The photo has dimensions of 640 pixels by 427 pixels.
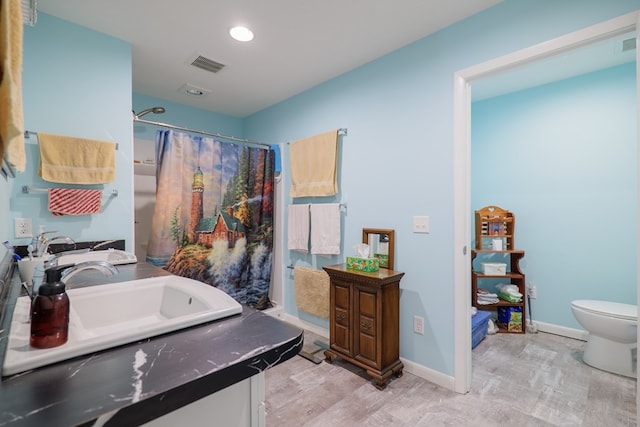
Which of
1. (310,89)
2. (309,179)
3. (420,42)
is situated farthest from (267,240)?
(420,42)

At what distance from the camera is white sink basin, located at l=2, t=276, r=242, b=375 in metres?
0.61

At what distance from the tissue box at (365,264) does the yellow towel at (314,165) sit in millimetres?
684

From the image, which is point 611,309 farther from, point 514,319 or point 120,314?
point 120,314

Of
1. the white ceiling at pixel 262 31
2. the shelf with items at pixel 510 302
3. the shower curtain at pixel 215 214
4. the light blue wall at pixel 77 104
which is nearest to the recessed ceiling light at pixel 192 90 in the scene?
the white ceiling at pixel 262 31

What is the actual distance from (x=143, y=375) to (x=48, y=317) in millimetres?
268

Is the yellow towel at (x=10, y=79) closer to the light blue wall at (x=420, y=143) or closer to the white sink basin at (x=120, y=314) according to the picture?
the white sink basin at (x=120, y=314)

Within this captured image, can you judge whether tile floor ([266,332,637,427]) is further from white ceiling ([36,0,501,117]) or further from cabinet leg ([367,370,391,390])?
white ceiling ([36,0,501,117])

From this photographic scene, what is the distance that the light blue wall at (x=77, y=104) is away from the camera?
1.77 m

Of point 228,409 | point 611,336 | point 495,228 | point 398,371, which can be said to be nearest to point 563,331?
point 611,336

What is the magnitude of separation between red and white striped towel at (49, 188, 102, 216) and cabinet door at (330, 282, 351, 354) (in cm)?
171

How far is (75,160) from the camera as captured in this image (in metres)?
1.85

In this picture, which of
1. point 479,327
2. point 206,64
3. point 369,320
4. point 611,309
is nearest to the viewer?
point 369,320

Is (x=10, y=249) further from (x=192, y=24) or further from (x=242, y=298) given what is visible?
(x=242, y=298)

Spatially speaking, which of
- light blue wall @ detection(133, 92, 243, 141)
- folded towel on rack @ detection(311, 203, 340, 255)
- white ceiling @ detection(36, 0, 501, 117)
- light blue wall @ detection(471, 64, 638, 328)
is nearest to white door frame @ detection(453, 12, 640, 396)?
white ceiling @ detection(36, 0, 501, 117)
